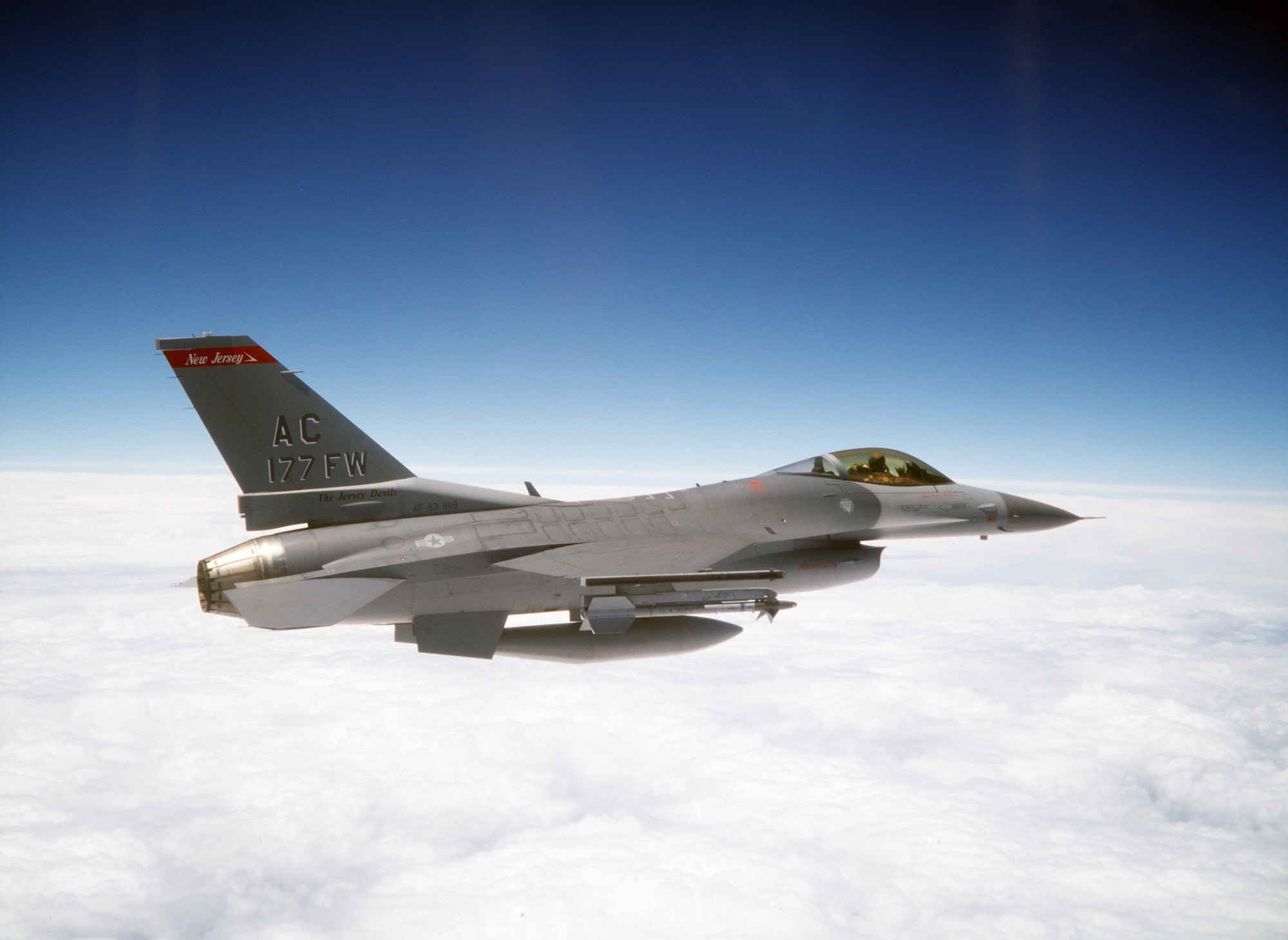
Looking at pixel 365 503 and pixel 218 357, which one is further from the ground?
pixel 218 357

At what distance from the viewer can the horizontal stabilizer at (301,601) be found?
16.8 feet

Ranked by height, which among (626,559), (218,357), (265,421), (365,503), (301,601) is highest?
(218,357)

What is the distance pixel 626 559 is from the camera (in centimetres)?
723

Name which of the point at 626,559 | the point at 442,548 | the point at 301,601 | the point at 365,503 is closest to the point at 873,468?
the point at 626,559

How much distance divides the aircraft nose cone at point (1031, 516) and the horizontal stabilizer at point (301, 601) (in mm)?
10221

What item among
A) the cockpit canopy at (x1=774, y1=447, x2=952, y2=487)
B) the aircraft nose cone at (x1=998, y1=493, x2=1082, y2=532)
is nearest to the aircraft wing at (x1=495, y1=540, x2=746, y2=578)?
the cockpit canopy at (x1=774, y1=447, x2=952, y2=487)

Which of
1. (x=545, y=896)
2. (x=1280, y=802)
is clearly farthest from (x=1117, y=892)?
(x=545, y=896)

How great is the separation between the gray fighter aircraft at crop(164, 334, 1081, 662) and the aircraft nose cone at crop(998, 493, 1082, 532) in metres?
4.62

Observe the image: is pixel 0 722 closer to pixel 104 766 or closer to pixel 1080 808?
pixel 104 766

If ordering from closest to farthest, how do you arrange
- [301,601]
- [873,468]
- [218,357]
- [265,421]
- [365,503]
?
[301,601]
[218,357]
[265,421]
[365,503]
[873,468]

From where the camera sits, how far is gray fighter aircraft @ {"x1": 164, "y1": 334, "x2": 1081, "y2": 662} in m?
6.80

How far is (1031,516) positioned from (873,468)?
10.0 feet

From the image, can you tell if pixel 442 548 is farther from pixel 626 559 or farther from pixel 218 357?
pixel 218 357

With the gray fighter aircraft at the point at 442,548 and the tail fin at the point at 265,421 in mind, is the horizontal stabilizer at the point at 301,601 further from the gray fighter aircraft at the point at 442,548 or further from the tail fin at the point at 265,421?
the tail fin at the point at 265,421
